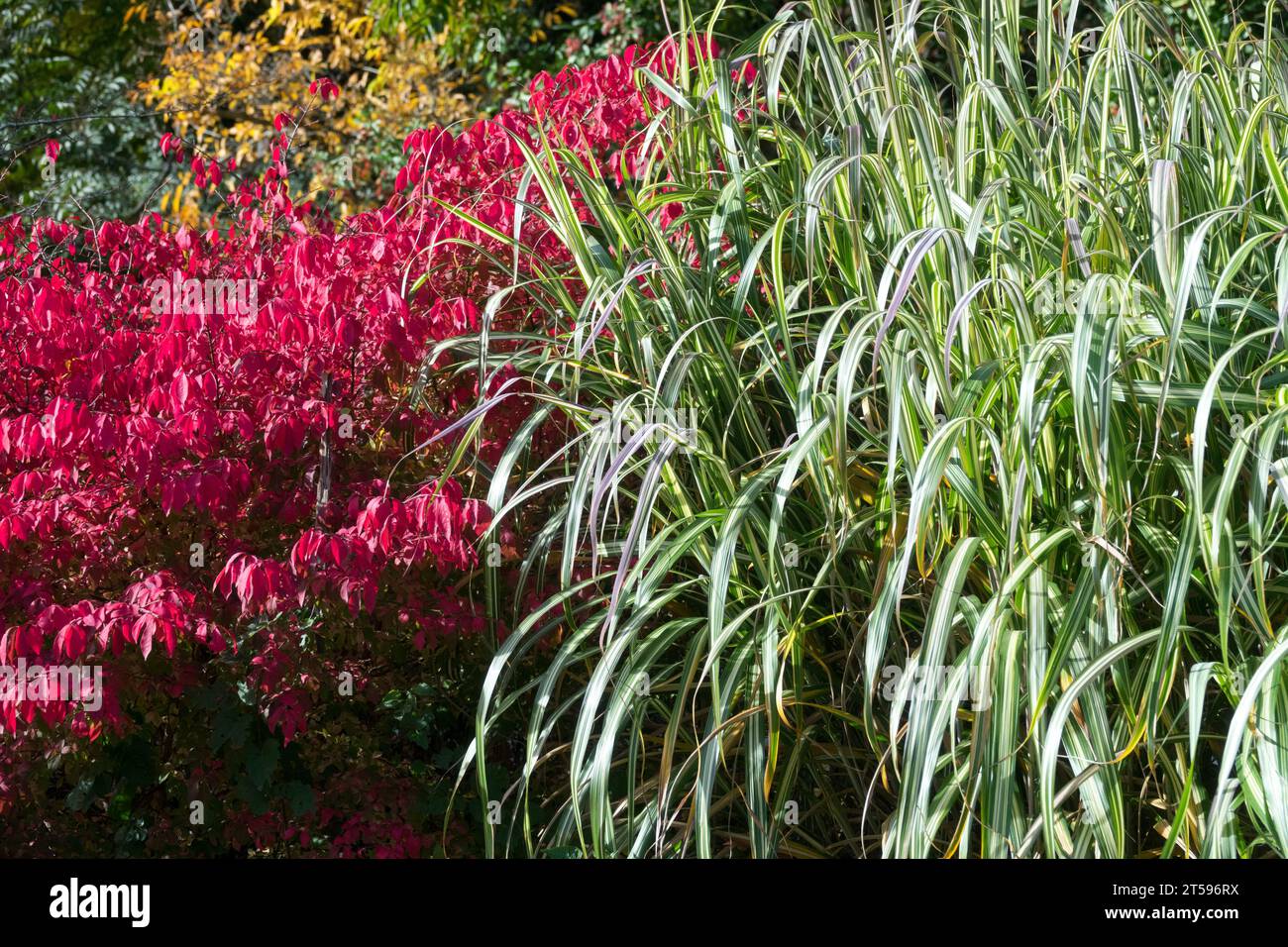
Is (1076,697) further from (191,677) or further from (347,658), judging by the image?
(191,677)

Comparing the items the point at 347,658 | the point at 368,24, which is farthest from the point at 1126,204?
the point at 368,24

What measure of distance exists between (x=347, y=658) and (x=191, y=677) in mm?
357

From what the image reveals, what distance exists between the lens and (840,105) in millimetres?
3389
